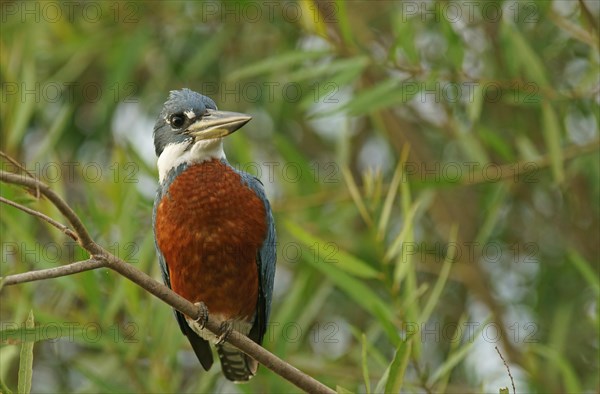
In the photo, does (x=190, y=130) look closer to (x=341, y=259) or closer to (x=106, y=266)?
(x=341, y=259)

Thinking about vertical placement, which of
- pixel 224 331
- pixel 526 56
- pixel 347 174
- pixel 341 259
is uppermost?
pixel 526 56

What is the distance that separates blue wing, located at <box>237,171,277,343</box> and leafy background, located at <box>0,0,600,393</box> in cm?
15

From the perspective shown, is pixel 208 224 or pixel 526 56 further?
pixel 526 56

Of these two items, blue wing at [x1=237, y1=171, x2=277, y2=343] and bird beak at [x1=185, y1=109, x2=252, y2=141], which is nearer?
bird beak at [x1=185, y1=109, x2=252, y2=141]

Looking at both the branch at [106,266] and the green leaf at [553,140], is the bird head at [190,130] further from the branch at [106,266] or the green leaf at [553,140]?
the green leaf at [553,140]

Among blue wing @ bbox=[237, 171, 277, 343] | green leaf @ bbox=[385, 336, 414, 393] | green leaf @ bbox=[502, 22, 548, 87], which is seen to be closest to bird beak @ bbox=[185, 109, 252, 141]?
blue wing @ bbox=[237, 171, 277, 343]

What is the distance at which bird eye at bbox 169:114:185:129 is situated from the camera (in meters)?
3.91

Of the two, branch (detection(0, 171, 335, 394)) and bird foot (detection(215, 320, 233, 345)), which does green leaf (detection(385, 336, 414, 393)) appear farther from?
bird foot (detection(215, 320, 233, 345))

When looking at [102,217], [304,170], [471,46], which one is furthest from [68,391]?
[471,46]

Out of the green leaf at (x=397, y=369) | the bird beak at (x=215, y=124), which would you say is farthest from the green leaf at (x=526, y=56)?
the green leaf at (x=397, y=369)

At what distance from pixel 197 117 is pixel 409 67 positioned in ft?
3.24

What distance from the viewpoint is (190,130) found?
12.6 ft

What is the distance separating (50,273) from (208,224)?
136cm

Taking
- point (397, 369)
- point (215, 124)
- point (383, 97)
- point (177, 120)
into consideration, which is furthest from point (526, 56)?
point (397, 369)
